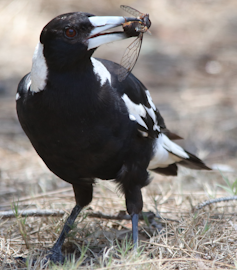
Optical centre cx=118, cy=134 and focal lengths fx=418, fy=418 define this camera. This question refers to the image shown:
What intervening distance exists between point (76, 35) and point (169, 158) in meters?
1.53

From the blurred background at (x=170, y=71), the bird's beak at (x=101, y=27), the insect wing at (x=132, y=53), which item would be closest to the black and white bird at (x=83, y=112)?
the bird's beak at (x=101, y=27)

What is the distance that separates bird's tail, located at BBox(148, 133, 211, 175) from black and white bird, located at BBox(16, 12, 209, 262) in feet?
1.21

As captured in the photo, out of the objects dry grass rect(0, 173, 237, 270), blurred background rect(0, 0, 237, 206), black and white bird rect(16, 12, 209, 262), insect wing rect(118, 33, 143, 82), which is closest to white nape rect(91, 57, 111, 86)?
black and white bird rect(16, 12, 209, 262)

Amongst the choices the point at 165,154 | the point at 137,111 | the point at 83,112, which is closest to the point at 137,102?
the point at 137,111

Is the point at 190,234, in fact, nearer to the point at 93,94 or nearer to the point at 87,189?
the point at 87,189

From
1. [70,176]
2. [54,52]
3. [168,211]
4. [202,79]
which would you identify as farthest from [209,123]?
[54,52]

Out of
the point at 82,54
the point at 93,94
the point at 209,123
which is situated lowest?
the point at 209,123

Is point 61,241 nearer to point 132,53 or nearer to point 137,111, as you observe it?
point 137,111

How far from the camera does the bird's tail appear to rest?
3247 mm

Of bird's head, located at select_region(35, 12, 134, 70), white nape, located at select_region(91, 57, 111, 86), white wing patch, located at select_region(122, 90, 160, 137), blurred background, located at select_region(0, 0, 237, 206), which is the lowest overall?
blurred background, located at select_region(0, 0, 237, 206)

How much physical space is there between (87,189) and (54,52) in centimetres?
114

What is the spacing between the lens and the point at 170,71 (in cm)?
679

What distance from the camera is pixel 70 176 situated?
8.93 feet

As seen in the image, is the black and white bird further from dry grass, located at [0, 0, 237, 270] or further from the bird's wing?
dry grass, located at [0, 0, 237, 270]
